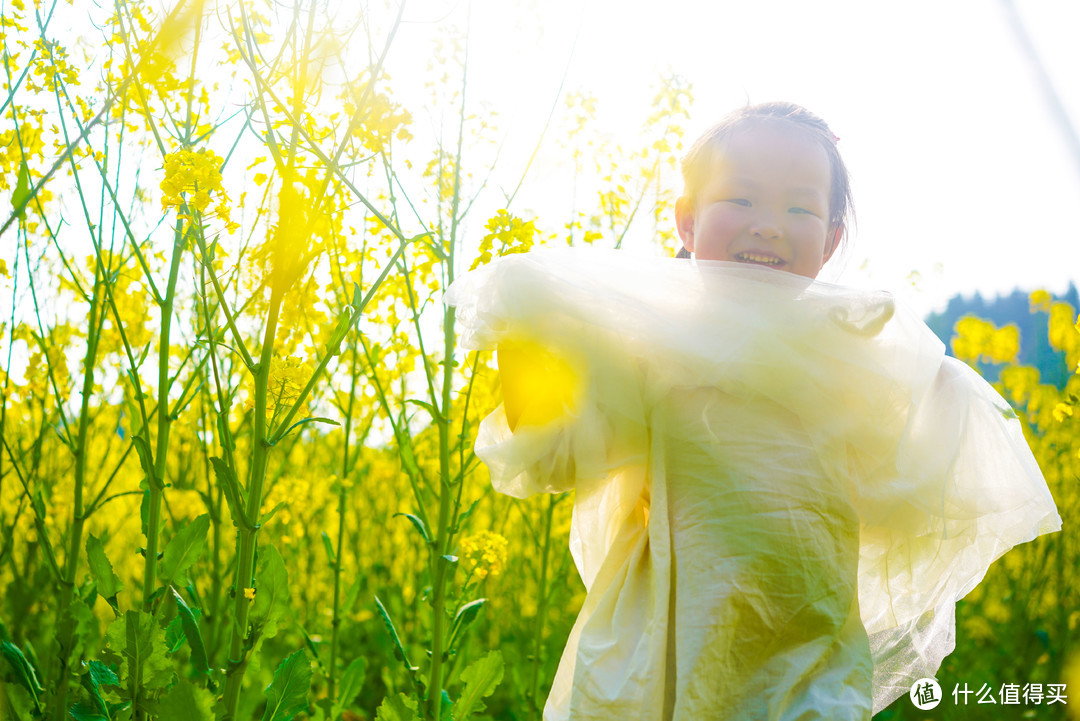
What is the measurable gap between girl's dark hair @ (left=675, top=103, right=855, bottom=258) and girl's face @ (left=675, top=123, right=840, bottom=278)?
4 centimetres

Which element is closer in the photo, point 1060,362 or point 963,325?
point 1060,362

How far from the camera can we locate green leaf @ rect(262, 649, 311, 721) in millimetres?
1570

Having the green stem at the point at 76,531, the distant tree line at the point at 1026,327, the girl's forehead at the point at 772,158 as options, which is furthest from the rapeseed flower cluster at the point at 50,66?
the distant tree line at the point at 1026,327

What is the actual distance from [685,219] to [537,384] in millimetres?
468

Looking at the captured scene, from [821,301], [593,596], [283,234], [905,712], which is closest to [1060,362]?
[905,712]

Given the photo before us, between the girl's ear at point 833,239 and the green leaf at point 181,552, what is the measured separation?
50.5 inches

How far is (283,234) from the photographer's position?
1.28 metres

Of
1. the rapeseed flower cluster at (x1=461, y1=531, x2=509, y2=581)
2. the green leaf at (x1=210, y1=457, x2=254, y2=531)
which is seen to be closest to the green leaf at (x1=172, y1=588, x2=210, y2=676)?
the green leaf at (x1=210, y1=457, x2=254, y2=531)

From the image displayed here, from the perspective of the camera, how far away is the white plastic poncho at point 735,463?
1.26 metres

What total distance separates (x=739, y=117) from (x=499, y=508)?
8.32 ft

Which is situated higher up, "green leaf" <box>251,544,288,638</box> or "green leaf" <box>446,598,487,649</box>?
"green leaf" <box>251,544,288,638</box>

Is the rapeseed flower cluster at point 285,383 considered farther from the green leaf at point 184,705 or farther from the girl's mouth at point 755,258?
the girl's mouth at point 755,258

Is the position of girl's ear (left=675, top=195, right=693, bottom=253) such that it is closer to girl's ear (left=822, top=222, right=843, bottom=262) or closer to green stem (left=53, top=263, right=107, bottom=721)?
girl's ear (left=822, top=222, right=843, bottom=262)

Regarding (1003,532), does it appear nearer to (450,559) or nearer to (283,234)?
(450,559)
